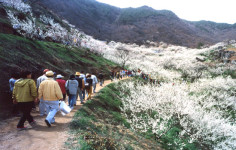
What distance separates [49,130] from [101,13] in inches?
7014

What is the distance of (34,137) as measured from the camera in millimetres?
4211

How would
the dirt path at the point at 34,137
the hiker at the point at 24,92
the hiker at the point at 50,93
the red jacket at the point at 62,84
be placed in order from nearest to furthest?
the dirt path at the point at 34,137 → the hiker at the point at 24,92 → the hiker at the point at 50,93 → the red jacket at the point at 62,84

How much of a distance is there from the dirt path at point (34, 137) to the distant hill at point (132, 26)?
10314 cm

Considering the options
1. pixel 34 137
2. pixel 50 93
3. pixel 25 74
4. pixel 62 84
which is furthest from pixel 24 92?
pixel 62 84

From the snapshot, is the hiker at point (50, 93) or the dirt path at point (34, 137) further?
the hiker at point (50, 93)

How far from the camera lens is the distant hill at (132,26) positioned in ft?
386

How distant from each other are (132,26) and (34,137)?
505ft

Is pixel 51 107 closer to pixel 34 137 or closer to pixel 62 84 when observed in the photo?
pixel 34 137

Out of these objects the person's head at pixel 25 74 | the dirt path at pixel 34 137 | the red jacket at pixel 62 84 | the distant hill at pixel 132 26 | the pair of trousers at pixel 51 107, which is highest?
the distant hill at pixel 132 26

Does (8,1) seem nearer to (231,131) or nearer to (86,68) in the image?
(86,68)

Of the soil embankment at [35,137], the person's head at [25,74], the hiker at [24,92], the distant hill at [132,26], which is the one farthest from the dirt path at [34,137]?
the distant hill at [132,26]

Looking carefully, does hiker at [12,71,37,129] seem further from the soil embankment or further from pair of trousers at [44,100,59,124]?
the soil embankment

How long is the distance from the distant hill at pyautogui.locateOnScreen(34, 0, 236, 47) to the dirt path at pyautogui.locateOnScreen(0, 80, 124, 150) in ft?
338

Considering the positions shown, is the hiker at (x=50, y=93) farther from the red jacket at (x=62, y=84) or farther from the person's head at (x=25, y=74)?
the red jacket at (x=62, y=84)
